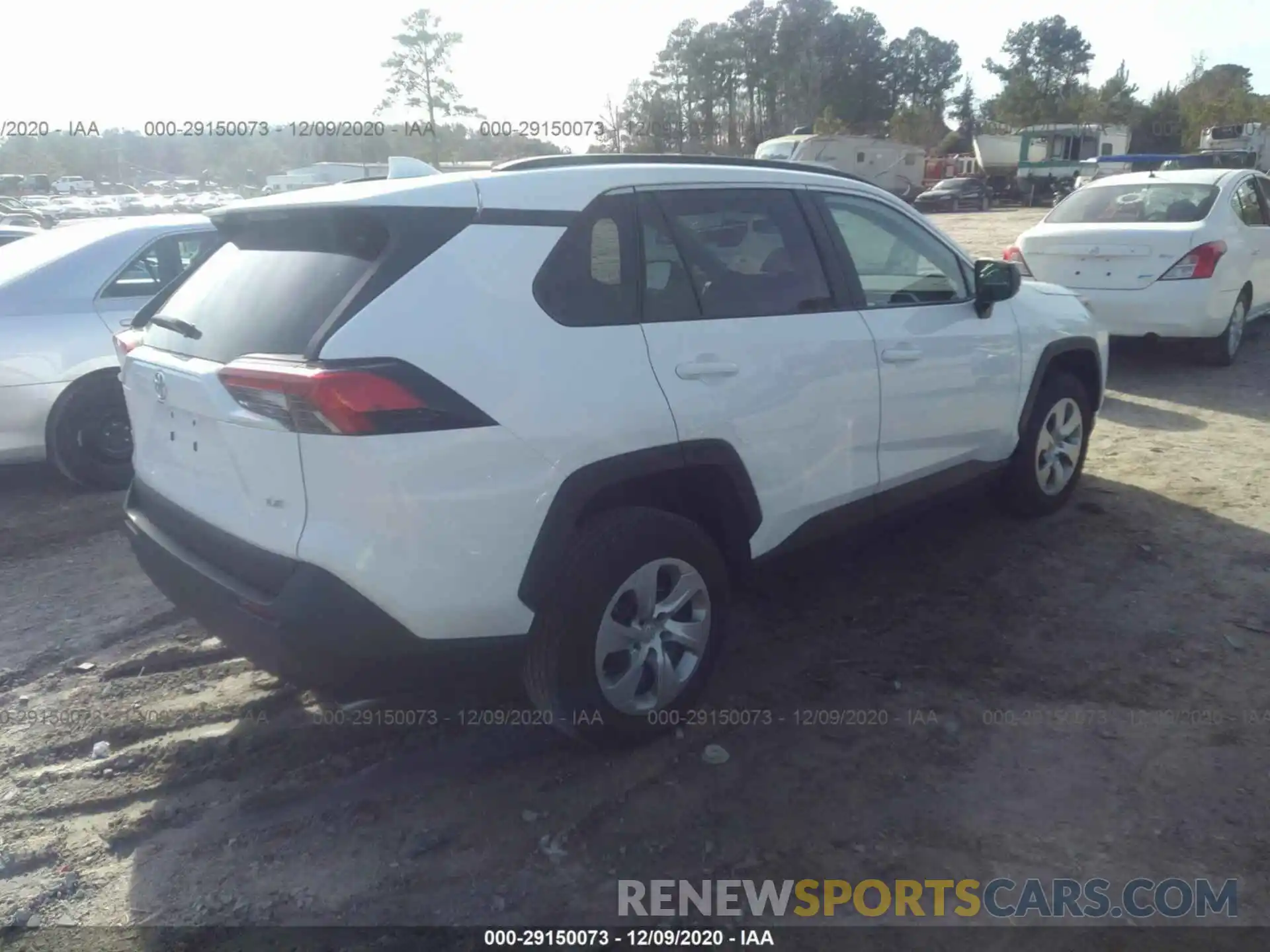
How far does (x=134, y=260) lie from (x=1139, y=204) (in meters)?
8.00

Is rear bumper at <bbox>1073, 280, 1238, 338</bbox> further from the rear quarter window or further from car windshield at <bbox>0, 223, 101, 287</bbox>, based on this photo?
car windshield at <bbox>0, 223, 101, 287</bbox>

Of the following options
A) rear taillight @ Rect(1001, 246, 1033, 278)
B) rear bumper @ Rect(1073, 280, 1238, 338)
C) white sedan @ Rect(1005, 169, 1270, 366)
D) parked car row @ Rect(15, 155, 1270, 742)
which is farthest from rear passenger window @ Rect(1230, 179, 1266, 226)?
parked car row @ Rect(15, 155, 1270, 742)

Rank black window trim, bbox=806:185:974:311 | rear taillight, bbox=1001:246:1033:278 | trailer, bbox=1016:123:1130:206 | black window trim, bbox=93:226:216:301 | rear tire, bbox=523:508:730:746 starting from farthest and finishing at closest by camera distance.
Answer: trailer, bbox=1016:123:1130:206, rear taillight, bbox=1001:246:1033:278, black window trim, bbox=93:226:216:301, black window trim, bbox=806:185:974:311, rear tire, bbox=523:508:730:746

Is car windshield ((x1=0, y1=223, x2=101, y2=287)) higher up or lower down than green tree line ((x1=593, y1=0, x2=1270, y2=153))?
lower down

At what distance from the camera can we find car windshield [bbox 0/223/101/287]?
5.84 metres

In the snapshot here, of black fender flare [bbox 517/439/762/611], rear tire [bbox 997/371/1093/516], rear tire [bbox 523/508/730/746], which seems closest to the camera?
black fender flare [bbox 517/439/762/611]

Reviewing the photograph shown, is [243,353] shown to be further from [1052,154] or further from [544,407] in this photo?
[1052,154]

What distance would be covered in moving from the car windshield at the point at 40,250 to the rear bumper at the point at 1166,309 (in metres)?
7.19

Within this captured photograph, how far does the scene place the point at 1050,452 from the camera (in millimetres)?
5379

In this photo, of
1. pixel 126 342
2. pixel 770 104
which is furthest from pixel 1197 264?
pixel 770 104

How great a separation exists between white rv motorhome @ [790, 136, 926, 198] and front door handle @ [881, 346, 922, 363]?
3032 centimetres

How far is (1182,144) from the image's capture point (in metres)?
49.6

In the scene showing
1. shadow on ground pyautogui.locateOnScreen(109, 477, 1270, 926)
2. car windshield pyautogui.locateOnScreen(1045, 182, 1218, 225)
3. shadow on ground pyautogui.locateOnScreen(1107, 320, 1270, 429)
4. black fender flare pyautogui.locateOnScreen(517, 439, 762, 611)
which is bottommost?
shadow on ground pyautogui.locateOnScreen(109, 477, 1270, 926)

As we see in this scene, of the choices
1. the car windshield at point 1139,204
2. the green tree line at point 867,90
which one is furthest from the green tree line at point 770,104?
the car windshield at point 1139,204
